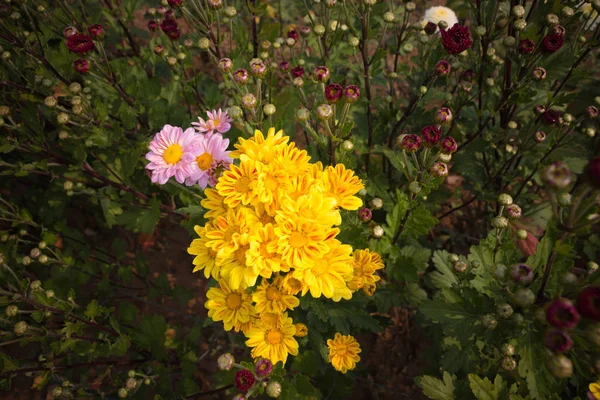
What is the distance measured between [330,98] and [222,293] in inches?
48.5

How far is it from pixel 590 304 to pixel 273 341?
1.54 metres

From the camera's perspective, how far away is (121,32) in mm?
4102

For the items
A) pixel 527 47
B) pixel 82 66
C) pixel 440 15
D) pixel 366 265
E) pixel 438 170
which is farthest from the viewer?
pixel 440 15

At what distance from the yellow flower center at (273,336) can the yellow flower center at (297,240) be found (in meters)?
0.75

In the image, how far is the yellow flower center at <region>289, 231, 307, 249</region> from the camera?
1.70 m

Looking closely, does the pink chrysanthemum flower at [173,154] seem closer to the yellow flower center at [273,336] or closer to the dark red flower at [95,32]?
the yellow flower center at [273,336]

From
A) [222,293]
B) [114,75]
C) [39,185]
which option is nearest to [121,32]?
[114,75]

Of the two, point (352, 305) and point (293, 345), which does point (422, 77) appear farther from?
point (293, 345)

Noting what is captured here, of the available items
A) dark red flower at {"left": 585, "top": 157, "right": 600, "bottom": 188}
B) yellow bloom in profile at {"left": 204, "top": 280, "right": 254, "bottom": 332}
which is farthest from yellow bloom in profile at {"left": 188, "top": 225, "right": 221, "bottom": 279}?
dark red flower at {"left": 585, "top": 157, "right": 600, "bottom": 188}

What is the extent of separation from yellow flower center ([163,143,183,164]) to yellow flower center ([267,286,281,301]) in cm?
90

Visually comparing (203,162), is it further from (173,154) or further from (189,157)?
(173,154)

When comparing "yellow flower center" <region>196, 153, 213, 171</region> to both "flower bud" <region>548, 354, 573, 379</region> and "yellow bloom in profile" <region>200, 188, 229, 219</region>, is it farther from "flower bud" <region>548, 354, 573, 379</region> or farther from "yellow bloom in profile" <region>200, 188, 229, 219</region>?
"flower bud" <region>548, 354, 573, 379</region>

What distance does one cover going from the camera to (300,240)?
67.5 inches

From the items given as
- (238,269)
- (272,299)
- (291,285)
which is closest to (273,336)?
(272,299)
